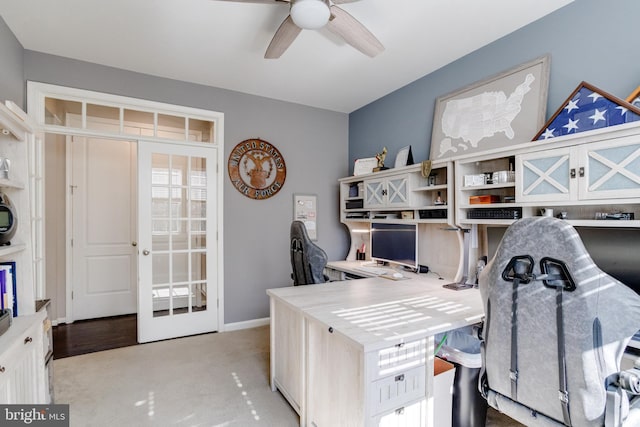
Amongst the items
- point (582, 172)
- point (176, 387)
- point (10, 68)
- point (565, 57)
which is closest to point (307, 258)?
point (176, 387)

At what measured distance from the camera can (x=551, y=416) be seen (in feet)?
3.92

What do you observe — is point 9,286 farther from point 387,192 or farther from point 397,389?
point 387,192

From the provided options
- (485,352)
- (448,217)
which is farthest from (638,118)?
(485,352)

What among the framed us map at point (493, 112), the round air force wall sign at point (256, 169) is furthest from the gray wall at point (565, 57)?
the round air force wall sign at point (256, 169)

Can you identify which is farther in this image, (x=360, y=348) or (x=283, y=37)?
(x=283, y=37)

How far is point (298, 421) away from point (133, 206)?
141 inches

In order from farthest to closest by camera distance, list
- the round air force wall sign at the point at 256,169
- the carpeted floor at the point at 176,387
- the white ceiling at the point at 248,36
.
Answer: the round air force wall sign at the point at 256,169, the white ceiling at the point at 248,36, the carpeted floor at the point at 176,387

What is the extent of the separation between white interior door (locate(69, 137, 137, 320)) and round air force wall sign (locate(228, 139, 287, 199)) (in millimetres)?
1548

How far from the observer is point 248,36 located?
8.38 feet

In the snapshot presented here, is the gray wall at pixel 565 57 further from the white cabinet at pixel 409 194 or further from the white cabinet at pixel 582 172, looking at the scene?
the white cabinet at pixel 582 172

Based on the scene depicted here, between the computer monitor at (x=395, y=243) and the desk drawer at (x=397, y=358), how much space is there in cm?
149

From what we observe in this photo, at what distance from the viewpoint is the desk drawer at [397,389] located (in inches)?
55.7

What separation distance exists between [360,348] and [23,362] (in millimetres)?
1629

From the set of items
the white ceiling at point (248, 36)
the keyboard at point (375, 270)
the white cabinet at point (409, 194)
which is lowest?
the keyboard at point (375, 270)
